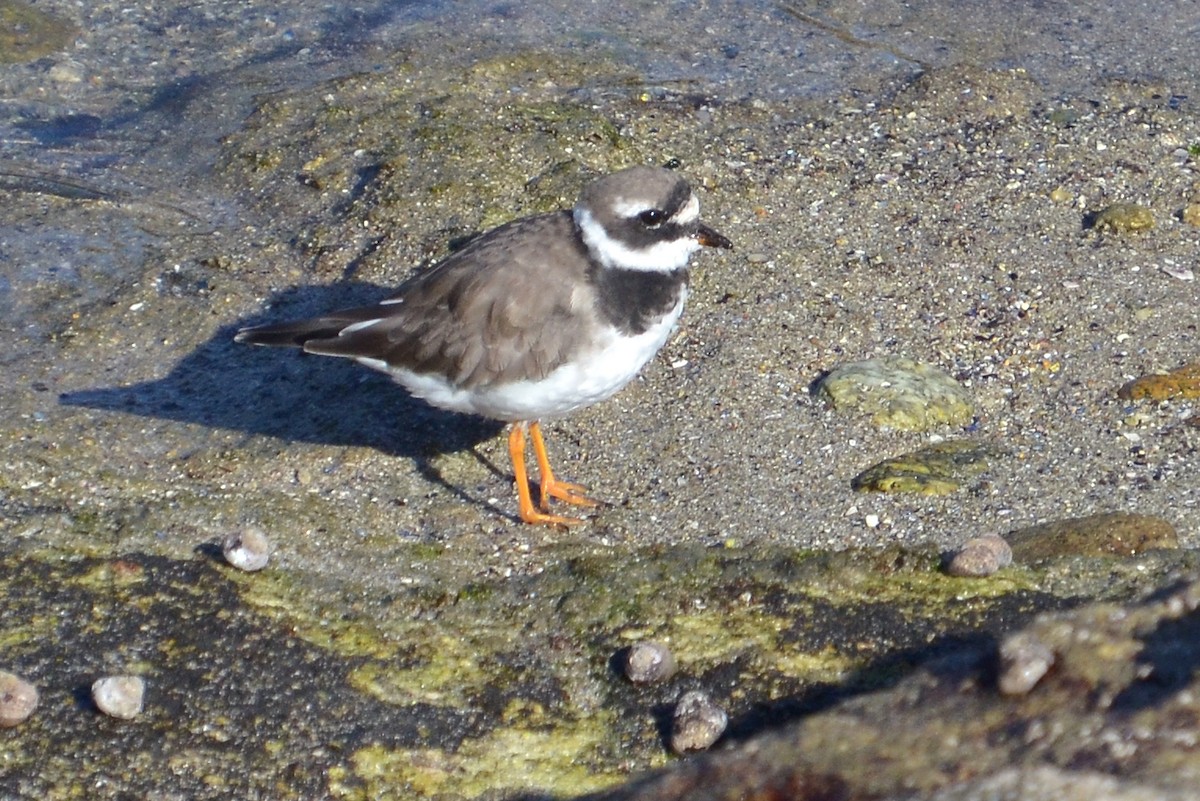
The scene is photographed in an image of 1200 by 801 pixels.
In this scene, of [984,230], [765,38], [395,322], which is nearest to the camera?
[395,322]

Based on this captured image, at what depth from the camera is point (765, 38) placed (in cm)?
791

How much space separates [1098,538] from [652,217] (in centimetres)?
178

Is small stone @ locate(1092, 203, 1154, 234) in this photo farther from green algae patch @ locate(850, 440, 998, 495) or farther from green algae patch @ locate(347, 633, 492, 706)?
green algae patch @ locate(347, 633, 492, 706)

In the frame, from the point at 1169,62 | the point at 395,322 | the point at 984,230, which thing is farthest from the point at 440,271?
the point at 1169,62

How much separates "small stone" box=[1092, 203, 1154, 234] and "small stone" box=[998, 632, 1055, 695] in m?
3.65

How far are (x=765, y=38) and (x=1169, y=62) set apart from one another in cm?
226

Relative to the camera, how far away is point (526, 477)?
4.71 meters

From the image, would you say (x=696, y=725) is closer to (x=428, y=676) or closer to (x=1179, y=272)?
(x=428, y=676)

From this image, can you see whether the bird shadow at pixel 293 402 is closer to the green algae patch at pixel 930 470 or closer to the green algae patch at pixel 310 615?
the green algae patch at pixel 310 615

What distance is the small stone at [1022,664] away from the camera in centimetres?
263

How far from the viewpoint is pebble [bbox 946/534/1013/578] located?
379 cm

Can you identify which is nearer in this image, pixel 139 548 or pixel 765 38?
pixel 139 548

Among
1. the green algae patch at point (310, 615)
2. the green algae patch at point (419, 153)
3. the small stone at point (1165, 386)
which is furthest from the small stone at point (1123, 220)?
the green algae patch at point (310, 615)

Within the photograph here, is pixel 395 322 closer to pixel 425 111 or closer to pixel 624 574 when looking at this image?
pixel 624 574
